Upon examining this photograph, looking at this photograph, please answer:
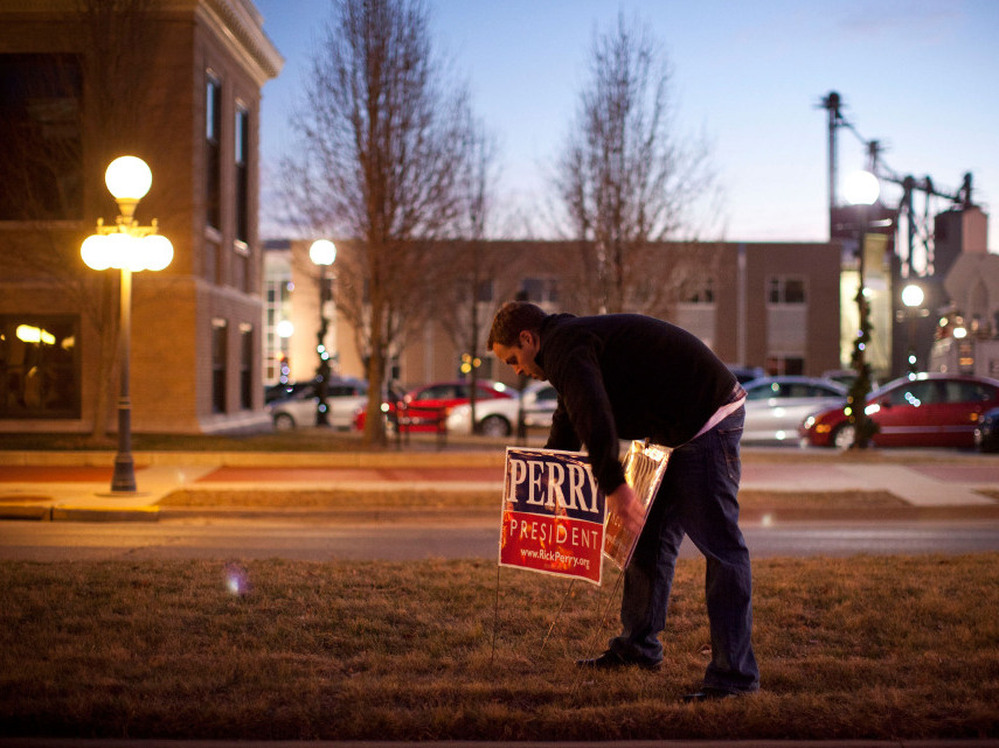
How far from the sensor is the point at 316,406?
30969 millimetres

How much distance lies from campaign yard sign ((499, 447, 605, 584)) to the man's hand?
0.45 meters

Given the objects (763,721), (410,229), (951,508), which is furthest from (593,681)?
(410,229)

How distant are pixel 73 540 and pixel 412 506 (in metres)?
3.88

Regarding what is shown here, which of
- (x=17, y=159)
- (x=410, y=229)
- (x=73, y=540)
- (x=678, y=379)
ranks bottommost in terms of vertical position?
(x=73, y=540)

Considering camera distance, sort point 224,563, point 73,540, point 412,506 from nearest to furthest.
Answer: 1. point 224,563
2. point 73,540
3. point 412,506

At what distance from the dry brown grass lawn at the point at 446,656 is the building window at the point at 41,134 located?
1430 cm

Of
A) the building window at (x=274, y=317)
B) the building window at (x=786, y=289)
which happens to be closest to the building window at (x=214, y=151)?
the building window at (x=786, y=289)

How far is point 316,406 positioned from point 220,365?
7481 millimetres

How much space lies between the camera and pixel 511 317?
458 centimetres

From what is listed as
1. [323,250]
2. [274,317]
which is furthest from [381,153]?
[274,317]

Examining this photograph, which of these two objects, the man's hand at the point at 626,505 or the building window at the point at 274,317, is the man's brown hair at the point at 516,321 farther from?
the building window at the point at 274,317

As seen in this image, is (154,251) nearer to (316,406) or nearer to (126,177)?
(126,177)

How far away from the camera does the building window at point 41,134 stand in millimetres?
19531

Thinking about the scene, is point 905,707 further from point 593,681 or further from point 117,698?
point 117,698
